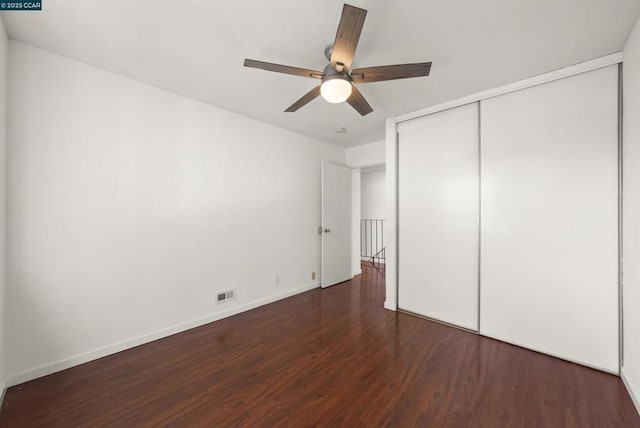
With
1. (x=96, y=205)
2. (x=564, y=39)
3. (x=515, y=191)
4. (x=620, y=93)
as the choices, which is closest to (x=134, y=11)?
(x=96, y=205)

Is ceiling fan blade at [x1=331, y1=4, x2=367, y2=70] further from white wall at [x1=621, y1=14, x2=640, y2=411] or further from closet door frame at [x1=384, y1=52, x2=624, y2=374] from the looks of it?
white wall at [x1=621, y1=14, x2=640, y2=411]

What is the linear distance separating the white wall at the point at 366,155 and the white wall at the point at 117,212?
183 centimetres

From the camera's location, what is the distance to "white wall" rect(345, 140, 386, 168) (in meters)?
4.25

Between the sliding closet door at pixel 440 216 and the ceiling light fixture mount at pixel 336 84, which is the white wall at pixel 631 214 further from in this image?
the ceiling light fixture mount at pixel 336 84

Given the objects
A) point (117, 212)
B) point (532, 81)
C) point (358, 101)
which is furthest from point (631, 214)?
point (117, 212)

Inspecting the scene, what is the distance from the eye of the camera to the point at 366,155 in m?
4.47

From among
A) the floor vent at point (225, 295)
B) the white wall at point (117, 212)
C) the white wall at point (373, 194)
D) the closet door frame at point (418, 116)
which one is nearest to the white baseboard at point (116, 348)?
the white wall at point (117, 212)

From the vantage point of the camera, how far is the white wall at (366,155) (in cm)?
425

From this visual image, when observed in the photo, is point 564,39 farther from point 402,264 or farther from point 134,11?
point 134,11

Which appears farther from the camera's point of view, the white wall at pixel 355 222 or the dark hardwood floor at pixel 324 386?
the white wall at pixel 355 222

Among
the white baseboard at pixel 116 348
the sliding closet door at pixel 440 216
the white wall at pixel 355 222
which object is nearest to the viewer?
the white baseboard at pixel 116 348

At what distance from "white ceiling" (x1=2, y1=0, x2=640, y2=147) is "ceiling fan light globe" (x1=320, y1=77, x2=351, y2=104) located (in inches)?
15.3

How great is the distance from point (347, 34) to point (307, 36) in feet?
1.69

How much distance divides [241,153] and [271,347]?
2.27 meters
